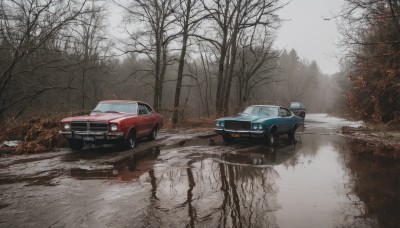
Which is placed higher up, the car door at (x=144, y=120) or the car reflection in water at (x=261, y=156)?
the car door at (x=144, y=120)

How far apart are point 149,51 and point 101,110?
513 inches

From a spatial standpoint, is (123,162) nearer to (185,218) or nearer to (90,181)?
(90,181)

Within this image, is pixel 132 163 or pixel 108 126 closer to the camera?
pixel 132 163

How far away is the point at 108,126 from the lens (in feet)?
31.1

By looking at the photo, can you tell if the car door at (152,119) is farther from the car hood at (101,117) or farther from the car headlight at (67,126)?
the car headlight at (67,126)

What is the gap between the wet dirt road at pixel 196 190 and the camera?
4242mm

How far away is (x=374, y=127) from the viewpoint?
18.6m

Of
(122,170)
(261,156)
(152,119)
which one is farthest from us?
(152,119)

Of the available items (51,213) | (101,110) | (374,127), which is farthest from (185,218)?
(374,127)

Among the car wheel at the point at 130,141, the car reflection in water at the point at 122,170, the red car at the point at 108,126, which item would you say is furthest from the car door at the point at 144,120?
the car reflection in water at the point at 122,170

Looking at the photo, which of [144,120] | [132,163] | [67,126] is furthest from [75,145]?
[132,163]

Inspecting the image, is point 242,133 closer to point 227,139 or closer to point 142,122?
point 227,139

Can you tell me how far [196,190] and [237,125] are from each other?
6485 mm

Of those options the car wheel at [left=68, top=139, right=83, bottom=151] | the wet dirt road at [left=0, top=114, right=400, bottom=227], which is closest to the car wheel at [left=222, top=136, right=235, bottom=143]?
the wet dirt road at [left=0, top=114, right=400, bottom=227]
